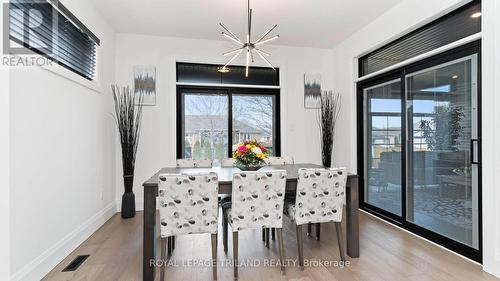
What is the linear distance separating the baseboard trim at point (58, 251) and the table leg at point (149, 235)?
862 millimetres

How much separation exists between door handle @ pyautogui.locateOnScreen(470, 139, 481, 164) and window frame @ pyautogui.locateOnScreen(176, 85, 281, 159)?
2.74m

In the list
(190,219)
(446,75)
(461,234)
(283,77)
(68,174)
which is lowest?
(461,234)

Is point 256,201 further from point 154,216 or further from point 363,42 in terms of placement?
point 363,42

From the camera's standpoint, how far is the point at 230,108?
175 inches

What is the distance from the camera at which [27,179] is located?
194 cm

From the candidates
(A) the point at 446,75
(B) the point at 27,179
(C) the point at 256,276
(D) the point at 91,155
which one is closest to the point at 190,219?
(C) the point at 256,276

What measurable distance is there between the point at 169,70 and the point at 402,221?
4.15 m

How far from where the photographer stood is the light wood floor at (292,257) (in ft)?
6.95

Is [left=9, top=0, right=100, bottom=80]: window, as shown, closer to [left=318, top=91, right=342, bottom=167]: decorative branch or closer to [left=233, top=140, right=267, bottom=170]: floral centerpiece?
[left=233, top=140, right=267, bottom=170]: floral centerpiece

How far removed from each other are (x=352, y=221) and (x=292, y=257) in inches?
27.6

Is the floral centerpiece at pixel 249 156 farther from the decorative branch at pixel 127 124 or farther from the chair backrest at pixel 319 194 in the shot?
the decorative branch at pixel 127 124

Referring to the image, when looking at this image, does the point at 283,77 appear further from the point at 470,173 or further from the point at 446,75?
the point at 470,173

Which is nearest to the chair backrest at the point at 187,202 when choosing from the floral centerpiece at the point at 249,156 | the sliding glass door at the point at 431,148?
the floral centerpiece at the point at 249,156

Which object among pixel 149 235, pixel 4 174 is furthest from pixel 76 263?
pixel 4 174
